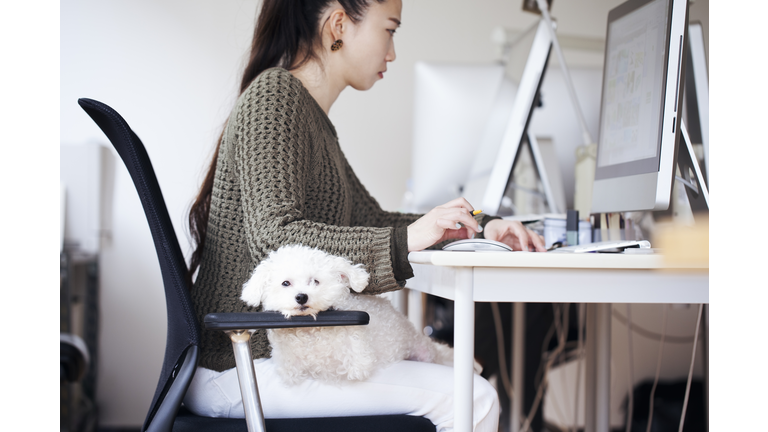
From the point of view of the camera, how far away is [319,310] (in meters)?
0.65

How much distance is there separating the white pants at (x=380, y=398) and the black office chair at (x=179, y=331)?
0.06ft

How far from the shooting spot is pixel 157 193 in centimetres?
70

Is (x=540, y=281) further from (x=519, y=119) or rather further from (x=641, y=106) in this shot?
(x=519, y=119)

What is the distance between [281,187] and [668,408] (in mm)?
1916

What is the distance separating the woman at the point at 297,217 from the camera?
0.74 meters

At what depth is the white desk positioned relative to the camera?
0.67 meters

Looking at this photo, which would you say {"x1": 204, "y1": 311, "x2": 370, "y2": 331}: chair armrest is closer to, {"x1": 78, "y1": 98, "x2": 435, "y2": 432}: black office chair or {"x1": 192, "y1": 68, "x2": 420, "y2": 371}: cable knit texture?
{"x1": 78, "y1": 98, "x2": 435, "y2": 432}: black office chair

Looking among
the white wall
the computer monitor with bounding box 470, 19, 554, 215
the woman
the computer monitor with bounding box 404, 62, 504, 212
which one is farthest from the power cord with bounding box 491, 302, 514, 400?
the white wall

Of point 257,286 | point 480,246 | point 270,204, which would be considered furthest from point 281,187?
point 480,246

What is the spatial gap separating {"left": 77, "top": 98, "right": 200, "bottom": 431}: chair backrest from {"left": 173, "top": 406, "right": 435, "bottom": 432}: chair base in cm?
5

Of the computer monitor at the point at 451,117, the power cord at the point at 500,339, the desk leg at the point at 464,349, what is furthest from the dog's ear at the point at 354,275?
the power cord at the point at 500,339
